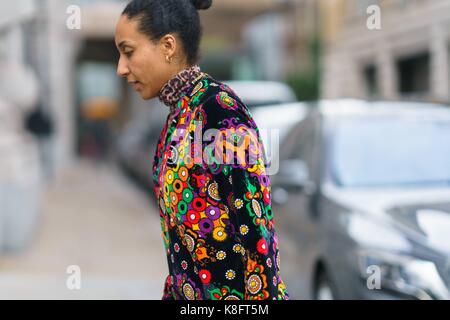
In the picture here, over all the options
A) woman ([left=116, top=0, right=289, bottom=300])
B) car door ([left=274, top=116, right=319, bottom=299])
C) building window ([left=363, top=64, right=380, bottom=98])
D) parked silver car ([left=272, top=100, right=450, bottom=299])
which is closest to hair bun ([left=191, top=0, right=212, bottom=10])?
woman ([left=116, top=0, right=289, bottom=300])

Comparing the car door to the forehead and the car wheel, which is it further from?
the forehead

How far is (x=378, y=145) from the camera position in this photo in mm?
5305

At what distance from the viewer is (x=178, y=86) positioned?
87.8 inches

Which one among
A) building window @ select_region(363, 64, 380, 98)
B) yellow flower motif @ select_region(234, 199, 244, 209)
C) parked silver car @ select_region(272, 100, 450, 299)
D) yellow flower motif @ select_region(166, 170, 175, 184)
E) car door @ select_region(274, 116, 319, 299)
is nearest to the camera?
yellow flower motif @ select_region(234, 199, 244, 209)

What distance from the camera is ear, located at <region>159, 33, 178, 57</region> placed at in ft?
7.26

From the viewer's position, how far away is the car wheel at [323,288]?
15.1 ft

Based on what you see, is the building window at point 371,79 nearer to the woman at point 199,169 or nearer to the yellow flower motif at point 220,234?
the woman at point 199,169

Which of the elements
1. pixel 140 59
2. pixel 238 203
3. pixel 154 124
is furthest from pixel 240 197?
pixel 154 124

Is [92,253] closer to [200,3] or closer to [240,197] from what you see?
[200,3]

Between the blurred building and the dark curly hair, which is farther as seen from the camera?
the blurred building

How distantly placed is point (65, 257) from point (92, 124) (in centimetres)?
1765

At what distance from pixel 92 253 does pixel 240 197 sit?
6.75m

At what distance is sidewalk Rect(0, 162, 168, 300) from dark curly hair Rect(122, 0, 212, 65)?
4.13 meters

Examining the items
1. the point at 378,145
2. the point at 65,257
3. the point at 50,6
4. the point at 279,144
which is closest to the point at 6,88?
the point at 65,257
